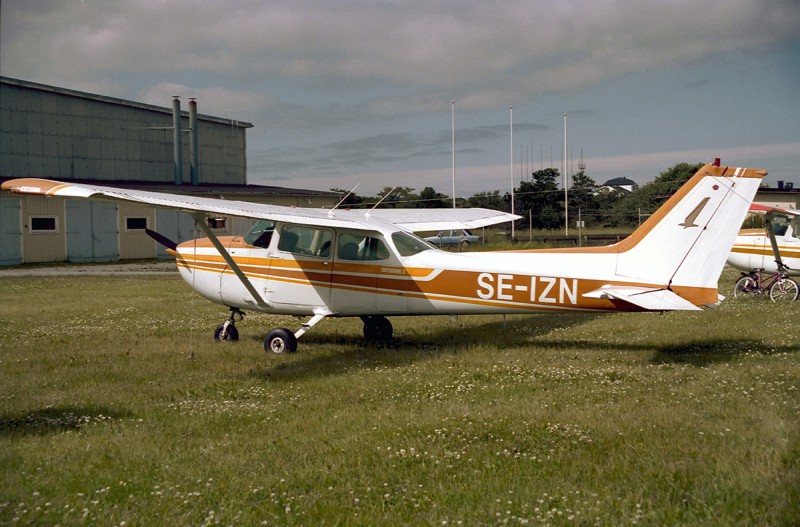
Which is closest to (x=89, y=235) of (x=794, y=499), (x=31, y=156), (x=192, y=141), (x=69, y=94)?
(x=31, y=156)

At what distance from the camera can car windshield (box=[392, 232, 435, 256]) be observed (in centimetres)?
1008

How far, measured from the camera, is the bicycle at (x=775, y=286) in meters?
15.6

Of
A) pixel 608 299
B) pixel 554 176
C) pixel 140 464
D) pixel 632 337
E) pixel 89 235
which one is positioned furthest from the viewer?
pixel 554 176

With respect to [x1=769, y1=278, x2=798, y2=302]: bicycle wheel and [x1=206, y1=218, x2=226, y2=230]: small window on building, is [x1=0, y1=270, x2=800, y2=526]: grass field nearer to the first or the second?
[x1=206, y1=218, x2=226, y2=230]: small window on building

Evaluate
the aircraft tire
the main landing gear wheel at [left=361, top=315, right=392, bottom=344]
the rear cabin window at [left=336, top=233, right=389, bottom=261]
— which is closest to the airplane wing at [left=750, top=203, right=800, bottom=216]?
the main landing gear wheel at [left=361, top=315, right=392, bottom=344]

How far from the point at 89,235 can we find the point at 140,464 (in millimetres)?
30494

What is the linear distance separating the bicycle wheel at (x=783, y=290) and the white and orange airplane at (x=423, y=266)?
8477 mm

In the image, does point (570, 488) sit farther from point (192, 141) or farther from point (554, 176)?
point (554, 176)

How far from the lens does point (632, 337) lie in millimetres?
10828

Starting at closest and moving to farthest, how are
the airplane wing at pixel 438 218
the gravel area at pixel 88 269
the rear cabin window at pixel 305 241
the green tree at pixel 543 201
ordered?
the rear cabin window at pixel 305 241, the airplane wing at pixel 438 218, the gravel area at pixel 88 269, the green tree at pixel 543 201

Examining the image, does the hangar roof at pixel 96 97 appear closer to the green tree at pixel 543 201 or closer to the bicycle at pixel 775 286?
the green tree at pixel 543 201

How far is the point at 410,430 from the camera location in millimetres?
6012

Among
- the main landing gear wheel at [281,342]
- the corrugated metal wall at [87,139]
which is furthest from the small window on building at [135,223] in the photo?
the main landing gear wheel at [281,342]

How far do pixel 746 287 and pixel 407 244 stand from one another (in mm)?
10557
